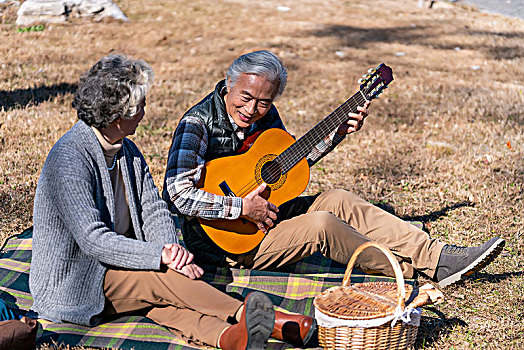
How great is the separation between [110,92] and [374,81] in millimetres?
1898

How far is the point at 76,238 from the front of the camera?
122 inches

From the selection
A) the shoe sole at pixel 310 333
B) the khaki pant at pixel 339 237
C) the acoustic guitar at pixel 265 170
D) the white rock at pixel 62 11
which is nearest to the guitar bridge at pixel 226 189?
the acoustic guitar at pixel 265 170

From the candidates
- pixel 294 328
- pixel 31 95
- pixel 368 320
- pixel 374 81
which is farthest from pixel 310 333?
pixel 31 95

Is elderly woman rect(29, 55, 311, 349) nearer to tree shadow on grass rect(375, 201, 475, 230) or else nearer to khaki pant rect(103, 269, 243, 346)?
khaki pant rect(103, 269, 243, 346)

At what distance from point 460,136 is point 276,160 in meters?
3.82

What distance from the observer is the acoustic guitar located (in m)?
3.79

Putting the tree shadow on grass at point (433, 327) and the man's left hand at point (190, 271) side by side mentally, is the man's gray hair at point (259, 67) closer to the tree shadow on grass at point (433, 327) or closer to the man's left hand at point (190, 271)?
the man's left hand at point (190, 271)

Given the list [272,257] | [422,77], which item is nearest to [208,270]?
[272,257]

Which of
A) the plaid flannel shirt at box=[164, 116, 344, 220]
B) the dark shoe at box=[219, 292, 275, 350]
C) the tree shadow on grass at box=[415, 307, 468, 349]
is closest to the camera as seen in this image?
the dark shoe at box=[219, 292, 275, 350]

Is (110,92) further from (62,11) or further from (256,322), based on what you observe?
(62,11)

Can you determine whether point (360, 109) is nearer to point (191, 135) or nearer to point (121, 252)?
point (191, 135)

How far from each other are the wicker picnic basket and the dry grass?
49 centimetres

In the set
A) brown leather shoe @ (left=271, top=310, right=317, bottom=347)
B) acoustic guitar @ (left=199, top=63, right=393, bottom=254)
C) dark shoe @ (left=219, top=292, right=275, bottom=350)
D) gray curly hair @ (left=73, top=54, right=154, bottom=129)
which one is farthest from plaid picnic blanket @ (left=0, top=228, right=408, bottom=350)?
gray curly hair @ (left=73, top=54, right=154, bottom=129)

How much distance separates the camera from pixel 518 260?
14.7 feet
